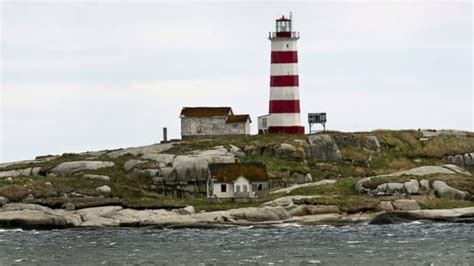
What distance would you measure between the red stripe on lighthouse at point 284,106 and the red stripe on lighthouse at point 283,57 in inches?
142

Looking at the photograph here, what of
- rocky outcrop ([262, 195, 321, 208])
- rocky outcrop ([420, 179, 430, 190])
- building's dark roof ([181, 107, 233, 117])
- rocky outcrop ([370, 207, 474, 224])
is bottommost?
rocky outcrop ([370, 207, 474, 224])

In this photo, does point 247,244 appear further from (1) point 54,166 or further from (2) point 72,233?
(1) point 54,166

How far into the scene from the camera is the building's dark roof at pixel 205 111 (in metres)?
110

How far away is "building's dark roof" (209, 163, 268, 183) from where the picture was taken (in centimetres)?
9150

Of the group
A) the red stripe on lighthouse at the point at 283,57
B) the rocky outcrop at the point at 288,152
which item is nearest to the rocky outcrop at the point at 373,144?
the rocky outcrop at the point at 288,152

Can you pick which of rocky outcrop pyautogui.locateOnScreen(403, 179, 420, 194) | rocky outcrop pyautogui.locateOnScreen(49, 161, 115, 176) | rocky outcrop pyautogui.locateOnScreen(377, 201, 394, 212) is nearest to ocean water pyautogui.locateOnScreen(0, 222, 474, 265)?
rocky outcrop pyautogui.locateOnScreen(377, 201, 394, 212)

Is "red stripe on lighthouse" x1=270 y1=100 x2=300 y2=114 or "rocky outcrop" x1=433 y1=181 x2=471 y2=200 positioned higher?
"red stripe on lighthouse" x1=270 y1=100 x2=300 y2=114

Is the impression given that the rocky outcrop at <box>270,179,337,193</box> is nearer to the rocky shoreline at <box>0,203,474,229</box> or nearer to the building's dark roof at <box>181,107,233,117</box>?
the rocky shoreline at <box>0,203,474,229</box>

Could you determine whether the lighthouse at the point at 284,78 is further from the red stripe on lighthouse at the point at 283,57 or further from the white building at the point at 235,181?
the white building at the point at 235,181

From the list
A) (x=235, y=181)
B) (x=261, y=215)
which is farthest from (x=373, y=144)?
(x=261, y=215)

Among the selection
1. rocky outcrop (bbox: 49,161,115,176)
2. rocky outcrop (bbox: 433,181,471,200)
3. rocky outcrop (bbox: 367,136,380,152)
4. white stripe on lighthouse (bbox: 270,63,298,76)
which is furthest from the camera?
rocky outcrop (bbox: 367,136,380,152)

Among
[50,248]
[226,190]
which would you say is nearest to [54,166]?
[226,190]

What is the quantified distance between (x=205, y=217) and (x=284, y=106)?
2715 centimetres

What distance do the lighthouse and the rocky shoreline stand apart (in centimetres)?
2500
